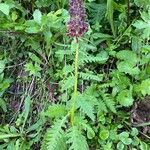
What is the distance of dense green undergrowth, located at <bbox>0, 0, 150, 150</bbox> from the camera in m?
2.19

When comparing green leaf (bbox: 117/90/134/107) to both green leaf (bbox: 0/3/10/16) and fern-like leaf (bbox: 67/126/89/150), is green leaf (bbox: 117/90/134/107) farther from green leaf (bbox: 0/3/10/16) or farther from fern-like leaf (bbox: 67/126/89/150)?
green leaf (bbox: 0/3/10/16)

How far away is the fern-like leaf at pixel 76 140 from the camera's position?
1.95 metres

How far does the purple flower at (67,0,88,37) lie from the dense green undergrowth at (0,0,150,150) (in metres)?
0.38

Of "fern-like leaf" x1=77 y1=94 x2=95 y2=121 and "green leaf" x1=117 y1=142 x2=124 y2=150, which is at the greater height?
"fern-like leaf" x1=77 y1=94 x2=95 y2=121

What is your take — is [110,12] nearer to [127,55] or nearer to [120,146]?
[127,55]

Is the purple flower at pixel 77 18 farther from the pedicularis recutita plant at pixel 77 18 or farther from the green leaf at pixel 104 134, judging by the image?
the green leaf at pixel 104 134

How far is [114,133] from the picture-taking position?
2.20 m

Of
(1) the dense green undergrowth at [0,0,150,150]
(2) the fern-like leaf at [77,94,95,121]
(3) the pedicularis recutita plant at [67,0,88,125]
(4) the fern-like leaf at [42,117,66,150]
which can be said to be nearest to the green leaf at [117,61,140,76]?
(1) the dense green undergrowth at [0,0,150,150]

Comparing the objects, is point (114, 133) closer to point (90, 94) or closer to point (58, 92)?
point (90, 94)

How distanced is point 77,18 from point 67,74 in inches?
27.7

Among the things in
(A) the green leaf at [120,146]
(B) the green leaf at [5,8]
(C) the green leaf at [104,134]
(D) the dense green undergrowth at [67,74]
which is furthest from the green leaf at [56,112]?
(B) the green leaf at [5,8]

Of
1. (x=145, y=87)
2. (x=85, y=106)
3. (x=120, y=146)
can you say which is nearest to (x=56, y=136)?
(x=85, y=106)

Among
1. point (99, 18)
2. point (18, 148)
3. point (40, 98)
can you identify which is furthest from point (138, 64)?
point (18, 148)

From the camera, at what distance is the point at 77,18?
169cm
